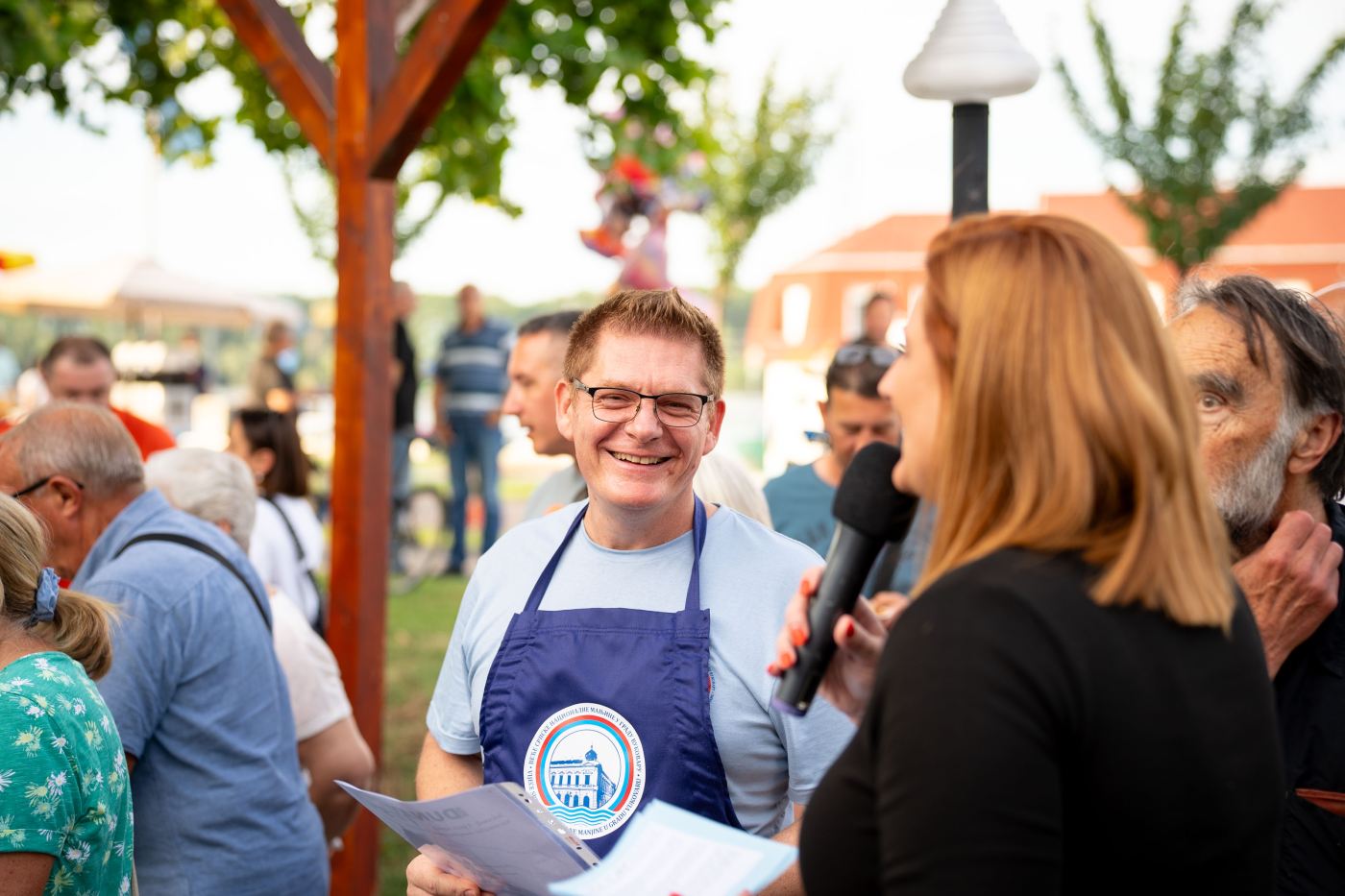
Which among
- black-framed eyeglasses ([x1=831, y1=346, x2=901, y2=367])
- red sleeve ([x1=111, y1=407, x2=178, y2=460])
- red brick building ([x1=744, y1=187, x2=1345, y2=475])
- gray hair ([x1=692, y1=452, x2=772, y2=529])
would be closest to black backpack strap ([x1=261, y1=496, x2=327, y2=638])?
red sleeve ([x1=111, y1=407, x2=178, y2=460])

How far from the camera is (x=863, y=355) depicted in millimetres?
4570

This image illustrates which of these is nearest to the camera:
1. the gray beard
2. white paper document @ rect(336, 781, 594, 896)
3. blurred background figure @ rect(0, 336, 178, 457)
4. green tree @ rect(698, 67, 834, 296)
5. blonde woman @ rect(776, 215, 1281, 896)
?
blonde woman @ rect(776, 215, 1281, 896)

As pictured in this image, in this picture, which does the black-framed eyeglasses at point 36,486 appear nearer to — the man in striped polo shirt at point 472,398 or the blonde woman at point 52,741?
the blonde woman at point 52,741

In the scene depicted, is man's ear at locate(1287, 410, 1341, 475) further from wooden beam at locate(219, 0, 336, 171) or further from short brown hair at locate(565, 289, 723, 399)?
wooden beam at locate(219, 0, 336, 171)

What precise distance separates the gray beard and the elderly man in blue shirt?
2.22 m

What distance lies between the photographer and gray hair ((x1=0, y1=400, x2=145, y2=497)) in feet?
10.4

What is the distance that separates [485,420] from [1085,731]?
9845mm

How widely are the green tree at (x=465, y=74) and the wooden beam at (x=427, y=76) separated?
6.22 feet

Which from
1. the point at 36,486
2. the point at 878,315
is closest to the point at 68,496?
the point at 36,486

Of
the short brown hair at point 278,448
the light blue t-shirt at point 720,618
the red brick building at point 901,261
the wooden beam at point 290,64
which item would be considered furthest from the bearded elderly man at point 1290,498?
the red brick building at point 901,261

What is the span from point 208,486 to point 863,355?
2188 mm

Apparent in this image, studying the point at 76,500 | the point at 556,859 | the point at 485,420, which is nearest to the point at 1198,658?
the point at 556,859

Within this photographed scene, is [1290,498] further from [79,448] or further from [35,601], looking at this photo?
[79,448]

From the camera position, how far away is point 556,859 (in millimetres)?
1917
